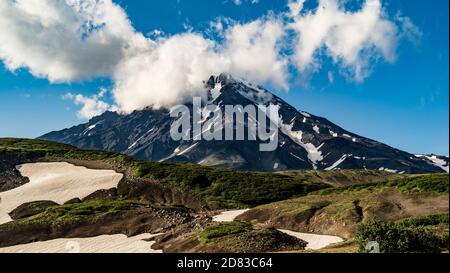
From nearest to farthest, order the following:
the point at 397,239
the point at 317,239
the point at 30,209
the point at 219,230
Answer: the point at 397,239, the point at 219,230, the point at 317,239, the point at 30,209

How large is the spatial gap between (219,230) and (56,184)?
59329mm

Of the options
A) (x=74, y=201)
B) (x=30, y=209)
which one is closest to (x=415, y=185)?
(x=74, y=201)

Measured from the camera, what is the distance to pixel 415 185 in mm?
79375

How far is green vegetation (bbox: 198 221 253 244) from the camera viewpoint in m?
65.2

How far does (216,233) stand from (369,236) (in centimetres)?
3017

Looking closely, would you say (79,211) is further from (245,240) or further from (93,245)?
(245,240)

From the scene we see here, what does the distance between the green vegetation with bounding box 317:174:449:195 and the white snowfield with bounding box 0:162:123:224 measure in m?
51.9

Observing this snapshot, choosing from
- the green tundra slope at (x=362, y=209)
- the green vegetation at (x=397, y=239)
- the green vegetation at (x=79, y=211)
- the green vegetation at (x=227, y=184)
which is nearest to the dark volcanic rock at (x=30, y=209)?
the green vegetation at (x=79, y=211)

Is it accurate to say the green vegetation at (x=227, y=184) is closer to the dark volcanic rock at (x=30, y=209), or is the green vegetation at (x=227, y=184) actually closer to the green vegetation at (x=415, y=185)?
the green vegetation at (x=415, y=185)

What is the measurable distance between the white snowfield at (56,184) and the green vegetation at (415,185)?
5194 centimetres
